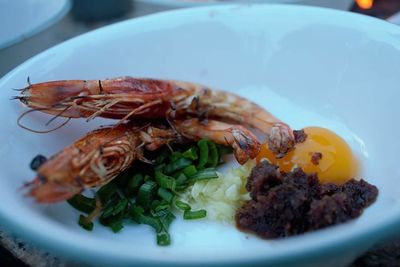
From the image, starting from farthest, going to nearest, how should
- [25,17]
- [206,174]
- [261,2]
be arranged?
[261,2], [25,17], [206,174]

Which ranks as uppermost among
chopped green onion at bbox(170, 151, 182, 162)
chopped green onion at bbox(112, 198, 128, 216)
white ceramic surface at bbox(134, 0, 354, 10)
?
white ceramic surface at bbox(134, 0, 354, 10)

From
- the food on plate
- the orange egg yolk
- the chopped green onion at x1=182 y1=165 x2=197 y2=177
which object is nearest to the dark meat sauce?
the food on plate

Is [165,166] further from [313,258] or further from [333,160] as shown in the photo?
[313,258]

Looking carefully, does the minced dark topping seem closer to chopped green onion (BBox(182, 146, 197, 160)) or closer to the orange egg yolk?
the orange egg yolk

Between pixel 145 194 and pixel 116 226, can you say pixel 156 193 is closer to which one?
pixel 145 194

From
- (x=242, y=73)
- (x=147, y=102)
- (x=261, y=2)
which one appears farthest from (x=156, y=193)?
(x=261, y=2)

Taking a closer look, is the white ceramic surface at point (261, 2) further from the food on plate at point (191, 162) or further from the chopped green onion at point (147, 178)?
the chopped green onion at point (147, 178)

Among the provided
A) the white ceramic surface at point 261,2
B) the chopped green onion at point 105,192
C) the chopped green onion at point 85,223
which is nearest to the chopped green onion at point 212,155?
the chopped green onion at point 105,192
